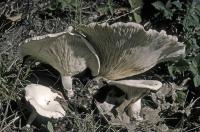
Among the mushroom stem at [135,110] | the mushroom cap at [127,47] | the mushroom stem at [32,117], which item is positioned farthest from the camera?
the mushroom stem at [135,110]

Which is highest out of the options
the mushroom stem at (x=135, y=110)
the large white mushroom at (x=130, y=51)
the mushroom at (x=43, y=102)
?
the large white mushroom at (x=130, y=51)

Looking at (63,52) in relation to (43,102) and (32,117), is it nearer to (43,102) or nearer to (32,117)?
(43,102)

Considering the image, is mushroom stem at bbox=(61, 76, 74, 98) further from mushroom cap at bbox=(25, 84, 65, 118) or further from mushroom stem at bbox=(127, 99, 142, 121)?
mushroom stem at bbox=(127, 99, 142, 121)

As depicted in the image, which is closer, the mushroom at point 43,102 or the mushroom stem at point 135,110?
the mushroom at point 43,102

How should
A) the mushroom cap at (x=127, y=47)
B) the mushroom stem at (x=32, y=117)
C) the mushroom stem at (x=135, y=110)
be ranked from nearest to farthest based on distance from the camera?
the mushroom cap at (x=127, y=47)
the mushroom stem at (x=32, y=117)
the mushroom stem at (x=135, y=110)

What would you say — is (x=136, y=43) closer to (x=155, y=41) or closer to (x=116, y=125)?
(x=155, y=41)

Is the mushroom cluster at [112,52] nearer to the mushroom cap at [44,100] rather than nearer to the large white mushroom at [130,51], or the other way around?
the large white mushroom at [130,51]

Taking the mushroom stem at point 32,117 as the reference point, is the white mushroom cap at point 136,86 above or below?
above

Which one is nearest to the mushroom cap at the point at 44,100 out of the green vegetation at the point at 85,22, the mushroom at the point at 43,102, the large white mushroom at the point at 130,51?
the mushroom at the point at 43,102

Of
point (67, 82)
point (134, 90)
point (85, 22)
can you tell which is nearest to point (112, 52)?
point (134, 90)
